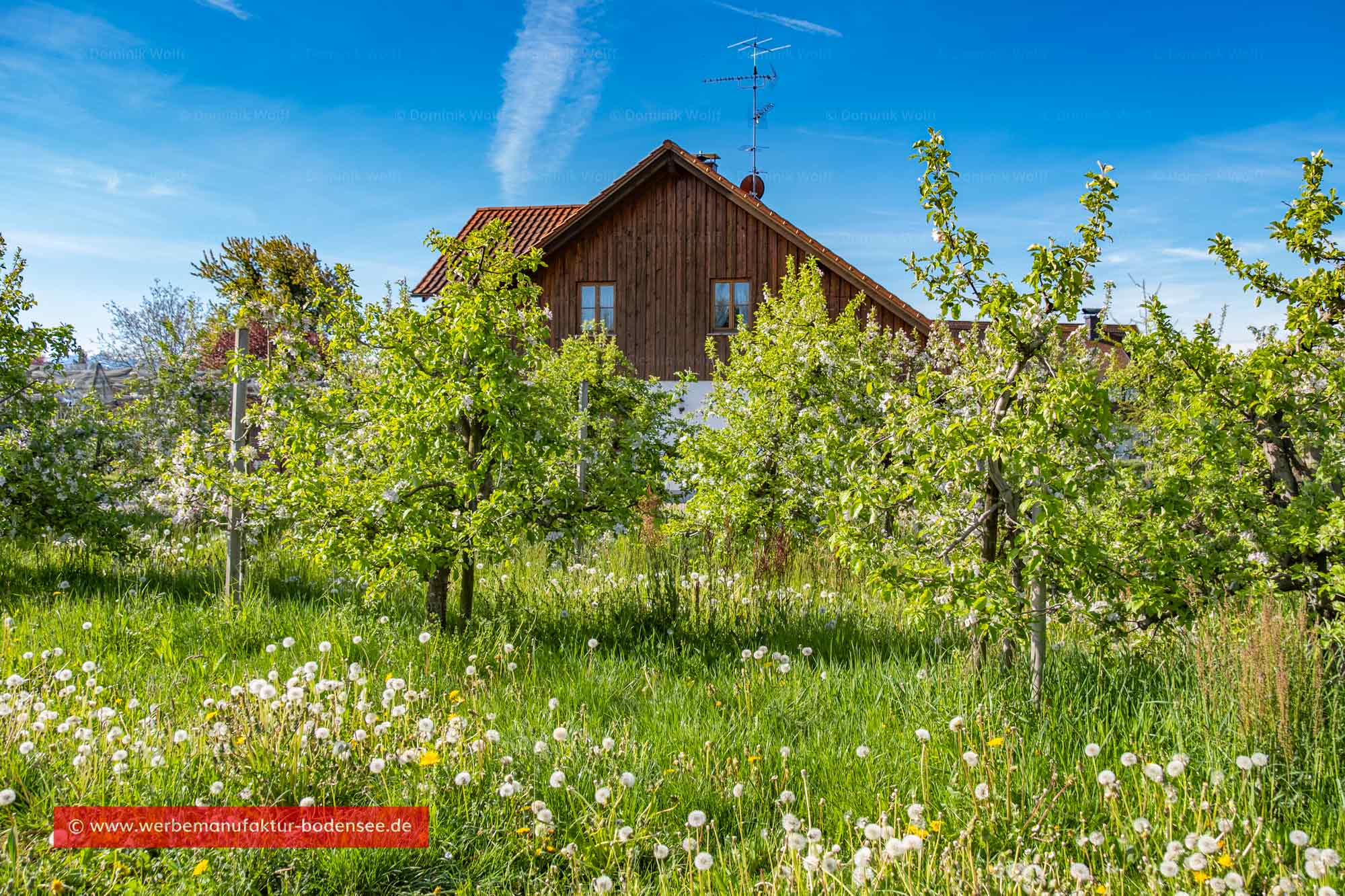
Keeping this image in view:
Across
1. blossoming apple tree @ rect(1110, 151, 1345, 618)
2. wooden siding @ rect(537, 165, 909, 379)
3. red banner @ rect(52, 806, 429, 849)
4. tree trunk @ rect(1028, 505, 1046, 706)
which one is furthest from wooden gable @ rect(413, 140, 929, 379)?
red banner @ rect(52, 806, 429, 849)

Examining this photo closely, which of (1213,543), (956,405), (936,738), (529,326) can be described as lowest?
(936,738)

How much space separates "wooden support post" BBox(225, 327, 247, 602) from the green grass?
1.17 m

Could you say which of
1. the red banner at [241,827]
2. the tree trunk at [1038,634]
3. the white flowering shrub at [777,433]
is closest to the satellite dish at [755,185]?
the white flowering shrub at [777,433]

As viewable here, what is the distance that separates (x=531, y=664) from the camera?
4773 mm

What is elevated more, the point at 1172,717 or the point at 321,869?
the point at 1172,717

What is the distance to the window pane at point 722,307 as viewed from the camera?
1844 cm

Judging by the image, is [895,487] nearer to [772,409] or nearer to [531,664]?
[531,664]

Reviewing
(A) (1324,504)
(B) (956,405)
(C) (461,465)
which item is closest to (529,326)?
(C) (461,465)

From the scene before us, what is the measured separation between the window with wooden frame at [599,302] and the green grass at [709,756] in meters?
14.2

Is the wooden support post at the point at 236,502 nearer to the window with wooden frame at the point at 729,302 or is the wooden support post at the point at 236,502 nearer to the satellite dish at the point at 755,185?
the window with wooden frame at the point at 729,302

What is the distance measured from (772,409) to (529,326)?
3123 millimetres

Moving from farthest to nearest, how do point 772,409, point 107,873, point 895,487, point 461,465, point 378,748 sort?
point 772,409 → point 461,465 → point 895,487 → point 378,748 → point 107,873

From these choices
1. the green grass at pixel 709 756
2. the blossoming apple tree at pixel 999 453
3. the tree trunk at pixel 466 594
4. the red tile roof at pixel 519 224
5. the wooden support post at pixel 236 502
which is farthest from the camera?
the red tile roof at pixel 519 224

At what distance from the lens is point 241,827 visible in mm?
3010
